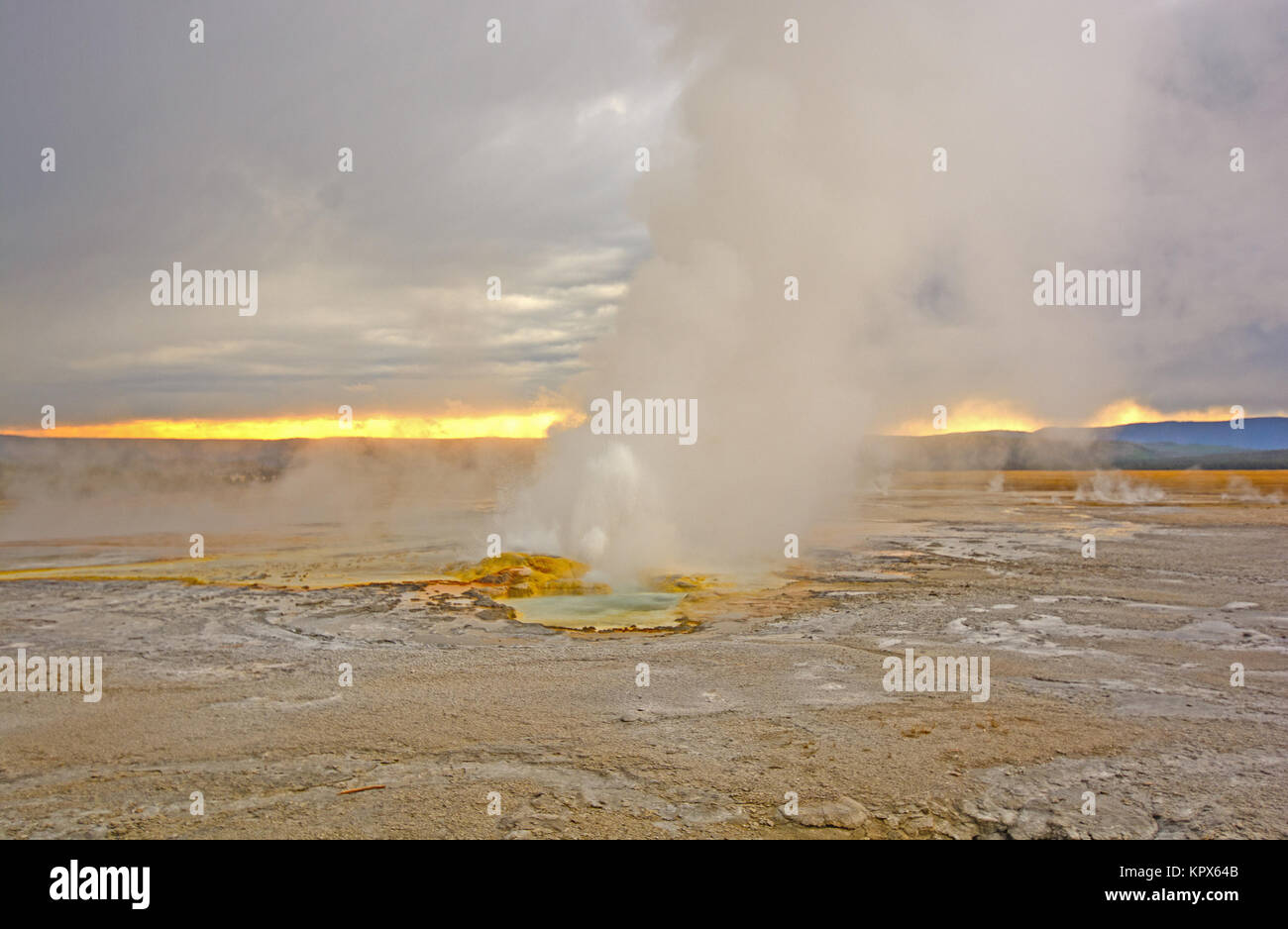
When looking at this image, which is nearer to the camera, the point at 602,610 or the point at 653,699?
the point at 653,699

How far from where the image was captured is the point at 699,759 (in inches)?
288

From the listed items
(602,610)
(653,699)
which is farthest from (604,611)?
(653,699)

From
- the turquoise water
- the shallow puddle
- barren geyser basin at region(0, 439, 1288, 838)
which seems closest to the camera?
barren geyser basin at region(0, 439, 1288, 838)

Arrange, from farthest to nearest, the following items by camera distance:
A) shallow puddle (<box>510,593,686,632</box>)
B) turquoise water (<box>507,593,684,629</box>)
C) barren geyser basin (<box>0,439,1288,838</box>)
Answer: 1. turquoise water (<box>507,593,684,629</box>)
2. shallow puddle (<box>510,593,686,632</box>)
3. barren geyser basin (<box>0,439,1288,838</box>)

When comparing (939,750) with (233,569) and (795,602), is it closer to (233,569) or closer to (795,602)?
(795,602)

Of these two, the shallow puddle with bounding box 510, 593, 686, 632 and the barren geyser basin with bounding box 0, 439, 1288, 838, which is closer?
the barren geyser basin with bounding box 0, 439, 1288, 838

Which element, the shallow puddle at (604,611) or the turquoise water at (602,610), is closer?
the shallow puddle at (604,611)

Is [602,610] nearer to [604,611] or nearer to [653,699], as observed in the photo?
[604,611]

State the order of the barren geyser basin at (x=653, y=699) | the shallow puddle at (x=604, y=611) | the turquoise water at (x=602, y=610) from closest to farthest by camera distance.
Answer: the barren geyser basin at (x=653, y=699)
the shallow puddle at (x=604, y=611)
the turquoise water at (x=602, y=610)

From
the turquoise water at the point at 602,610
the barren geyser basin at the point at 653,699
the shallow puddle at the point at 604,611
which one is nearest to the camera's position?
the barren geyser basin at the point at 653,699

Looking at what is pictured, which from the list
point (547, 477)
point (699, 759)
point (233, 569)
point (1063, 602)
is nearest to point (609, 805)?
point (699, 759)

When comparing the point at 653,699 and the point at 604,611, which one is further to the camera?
the point at 604,611

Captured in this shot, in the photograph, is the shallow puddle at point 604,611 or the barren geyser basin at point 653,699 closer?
the barren geyser basin at point 653,699

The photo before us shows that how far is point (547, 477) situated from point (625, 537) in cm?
505
